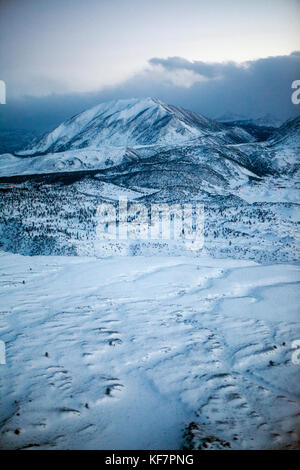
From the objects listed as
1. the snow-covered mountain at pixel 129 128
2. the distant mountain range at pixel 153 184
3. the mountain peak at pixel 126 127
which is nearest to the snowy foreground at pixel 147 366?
the distant mountain range at pixel 153 184

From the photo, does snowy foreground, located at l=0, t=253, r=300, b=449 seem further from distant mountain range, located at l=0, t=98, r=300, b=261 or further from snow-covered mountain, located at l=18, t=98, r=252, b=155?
snow-covered mountain, located at l=18, t=98, r=252, b=155

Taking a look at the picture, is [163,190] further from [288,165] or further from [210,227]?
[288,165]

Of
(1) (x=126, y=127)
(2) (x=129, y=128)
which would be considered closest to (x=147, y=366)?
(2) (x=129, y=128)

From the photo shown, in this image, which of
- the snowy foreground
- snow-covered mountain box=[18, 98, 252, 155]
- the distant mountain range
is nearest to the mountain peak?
snow-covered mountain box=[18, 98, 252, 155]

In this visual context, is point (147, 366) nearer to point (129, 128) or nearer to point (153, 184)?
point (153, 184)

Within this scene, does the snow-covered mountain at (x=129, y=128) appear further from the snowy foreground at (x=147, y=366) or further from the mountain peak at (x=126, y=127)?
the snowy foreground at (x=147, y=366)

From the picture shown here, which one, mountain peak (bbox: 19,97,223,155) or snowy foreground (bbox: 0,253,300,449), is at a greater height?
mountain peak (bbox: 19,97,223,155)

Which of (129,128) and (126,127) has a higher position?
(126,127)

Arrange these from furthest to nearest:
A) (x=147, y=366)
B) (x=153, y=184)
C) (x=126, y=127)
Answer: (x=126, y=127) < (x=153, y=184) < (x=147, y=366)

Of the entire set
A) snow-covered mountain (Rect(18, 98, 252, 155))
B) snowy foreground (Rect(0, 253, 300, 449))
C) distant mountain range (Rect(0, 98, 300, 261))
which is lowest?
snowy foreground (Rect(0, 253, 300, 449))
